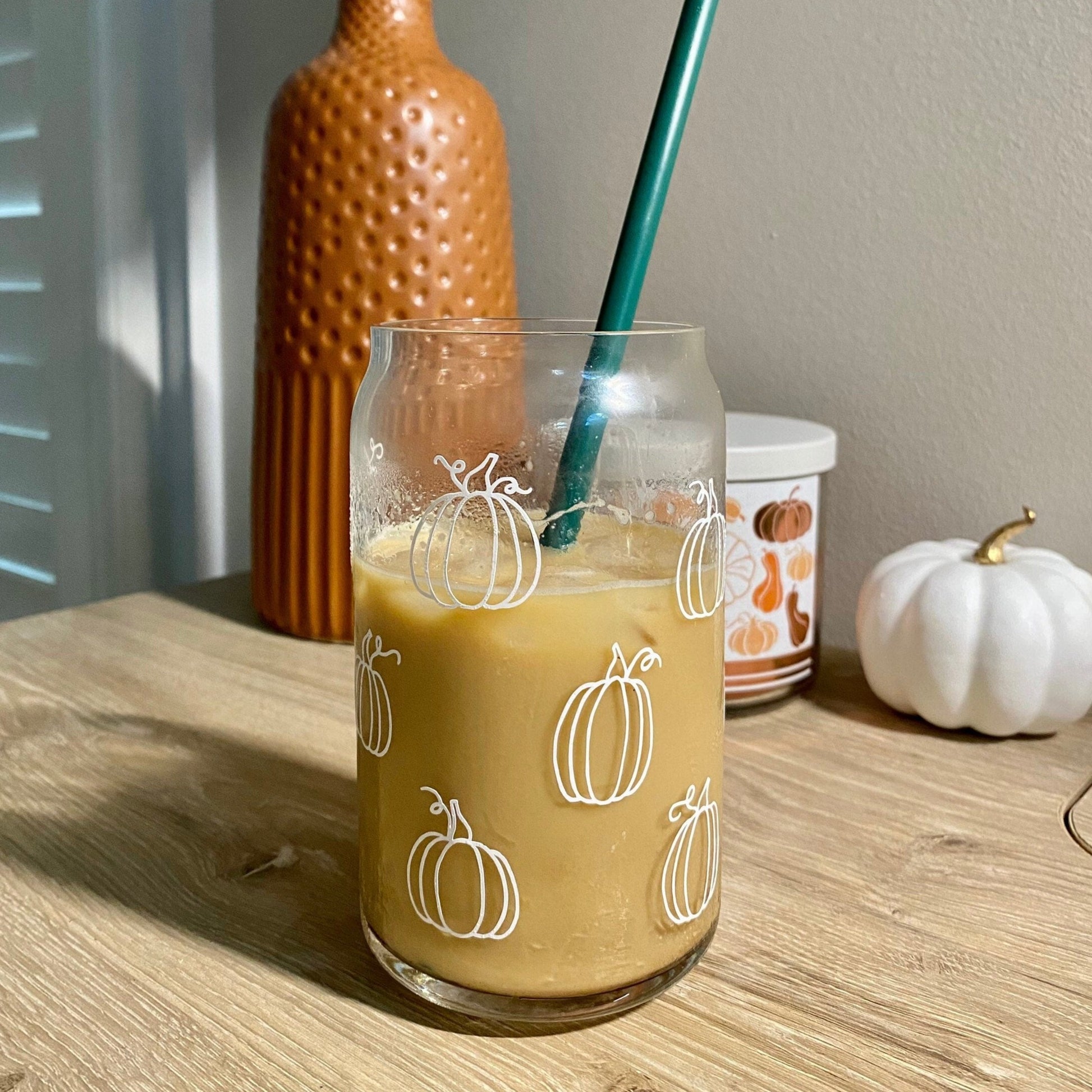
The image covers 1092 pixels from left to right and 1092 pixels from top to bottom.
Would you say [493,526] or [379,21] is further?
[379,21]

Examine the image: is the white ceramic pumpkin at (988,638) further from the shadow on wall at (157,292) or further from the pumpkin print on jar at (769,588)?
the shadow on wall at (157,292)

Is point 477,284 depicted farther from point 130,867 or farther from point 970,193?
point 130,867

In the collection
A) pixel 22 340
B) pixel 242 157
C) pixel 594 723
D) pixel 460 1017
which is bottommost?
pixel 460 1017

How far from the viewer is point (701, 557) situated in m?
0.38

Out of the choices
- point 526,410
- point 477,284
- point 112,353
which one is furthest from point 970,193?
point 112,353

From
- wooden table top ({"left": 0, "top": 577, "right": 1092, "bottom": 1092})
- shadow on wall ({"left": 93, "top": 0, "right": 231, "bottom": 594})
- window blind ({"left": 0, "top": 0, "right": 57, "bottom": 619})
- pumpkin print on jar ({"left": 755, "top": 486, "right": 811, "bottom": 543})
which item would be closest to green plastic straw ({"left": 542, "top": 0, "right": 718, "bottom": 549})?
wooden table top ({"left": 0, "top": 577, "right": 1092, "bottom": 1092})

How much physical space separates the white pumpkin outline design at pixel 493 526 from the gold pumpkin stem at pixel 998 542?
0.37 m

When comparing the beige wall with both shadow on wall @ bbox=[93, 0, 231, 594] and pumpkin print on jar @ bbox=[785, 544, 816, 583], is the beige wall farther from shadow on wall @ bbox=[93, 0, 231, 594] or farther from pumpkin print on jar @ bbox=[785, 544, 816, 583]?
shadow on wall @ bbox=[93, 0, 231, 594]

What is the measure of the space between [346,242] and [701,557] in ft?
1.49

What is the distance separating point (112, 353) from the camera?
1135 mm

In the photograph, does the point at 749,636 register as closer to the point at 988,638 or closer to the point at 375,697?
the point at 988,638

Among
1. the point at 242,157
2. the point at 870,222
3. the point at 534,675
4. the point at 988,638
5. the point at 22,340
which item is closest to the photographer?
the point at 534,675

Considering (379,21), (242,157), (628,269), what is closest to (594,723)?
(628,269)

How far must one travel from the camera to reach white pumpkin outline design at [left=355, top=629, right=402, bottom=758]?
0.38 m
